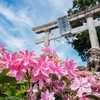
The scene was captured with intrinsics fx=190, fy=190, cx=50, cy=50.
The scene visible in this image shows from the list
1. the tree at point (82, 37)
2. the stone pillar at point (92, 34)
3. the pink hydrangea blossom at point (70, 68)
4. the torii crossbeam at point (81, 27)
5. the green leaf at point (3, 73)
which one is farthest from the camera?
the tree at point (82, 37)

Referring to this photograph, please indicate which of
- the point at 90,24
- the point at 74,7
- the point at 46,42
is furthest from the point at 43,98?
the point at 74,7

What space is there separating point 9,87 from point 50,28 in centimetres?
617

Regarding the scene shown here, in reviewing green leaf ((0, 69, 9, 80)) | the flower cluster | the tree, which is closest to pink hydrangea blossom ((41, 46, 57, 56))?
the flower cluster

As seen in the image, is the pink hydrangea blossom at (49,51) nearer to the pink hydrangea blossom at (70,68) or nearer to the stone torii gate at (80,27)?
the pink hydrangea blossom at (70,68)

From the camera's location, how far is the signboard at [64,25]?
21.4 ft

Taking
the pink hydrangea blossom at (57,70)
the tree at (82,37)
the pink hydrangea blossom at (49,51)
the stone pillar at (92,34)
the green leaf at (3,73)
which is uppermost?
the tree at (82,37)

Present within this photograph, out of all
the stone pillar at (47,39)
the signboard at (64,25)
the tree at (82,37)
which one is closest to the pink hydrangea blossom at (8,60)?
the signboard at (64,25)

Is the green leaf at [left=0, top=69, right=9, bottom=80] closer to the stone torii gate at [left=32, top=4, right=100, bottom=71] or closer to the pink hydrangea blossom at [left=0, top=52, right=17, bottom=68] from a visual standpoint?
the pink hydrangea blossom at [left=0, top=52, right=17, bottom=68]

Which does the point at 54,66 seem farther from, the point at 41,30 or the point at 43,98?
the point at 41,30

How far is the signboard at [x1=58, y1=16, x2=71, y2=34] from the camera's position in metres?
6.52

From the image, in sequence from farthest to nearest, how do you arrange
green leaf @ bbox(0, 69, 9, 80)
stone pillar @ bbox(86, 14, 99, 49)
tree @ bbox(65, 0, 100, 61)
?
tree @ bbox(65, 0, 100, 61) < stone pillar @ bbox(86, 14, 99, 49) < green leaf @ bbox(0, 69, 9, 80)

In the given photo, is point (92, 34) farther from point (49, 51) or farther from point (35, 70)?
point (35, 70)

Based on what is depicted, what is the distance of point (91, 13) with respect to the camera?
6.27 metres

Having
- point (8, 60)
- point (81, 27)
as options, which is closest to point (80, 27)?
point (81, 27)
